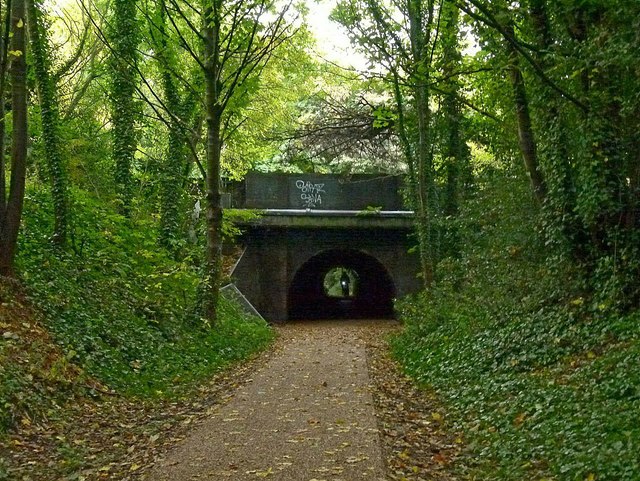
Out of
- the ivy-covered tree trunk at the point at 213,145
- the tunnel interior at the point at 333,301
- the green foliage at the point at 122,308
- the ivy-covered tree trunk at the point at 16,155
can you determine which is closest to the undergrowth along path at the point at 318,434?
the green foliage at the point at 122,308

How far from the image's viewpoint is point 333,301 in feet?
111

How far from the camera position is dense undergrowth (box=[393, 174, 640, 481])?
512 cm

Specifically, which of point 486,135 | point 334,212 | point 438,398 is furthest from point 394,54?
point 438,398

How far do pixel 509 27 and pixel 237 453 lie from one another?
6593 mm

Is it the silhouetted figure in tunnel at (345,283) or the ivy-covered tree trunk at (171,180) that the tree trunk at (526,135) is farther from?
the silhouetted figure in tunnel at (345,283)

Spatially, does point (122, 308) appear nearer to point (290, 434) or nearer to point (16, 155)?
point (16, 155)

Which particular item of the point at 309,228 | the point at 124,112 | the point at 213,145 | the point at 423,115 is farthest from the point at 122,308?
the point at 309,228

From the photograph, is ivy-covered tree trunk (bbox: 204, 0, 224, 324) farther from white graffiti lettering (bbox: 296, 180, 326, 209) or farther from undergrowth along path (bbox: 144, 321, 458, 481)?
white graffiti lettering (bbox: 296, 180, 326, 209)

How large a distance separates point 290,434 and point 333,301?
27.2 m

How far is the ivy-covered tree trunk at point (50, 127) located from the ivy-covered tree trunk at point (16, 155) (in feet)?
8.35

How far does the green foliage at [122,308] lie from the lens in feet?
29.0

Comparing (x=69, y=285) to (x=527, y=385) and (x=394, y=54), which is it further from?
(x=394, y=54)

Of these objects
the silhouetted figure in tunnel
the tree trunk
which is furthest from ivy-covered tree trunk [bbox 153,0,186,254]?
the silhouetted figure in tunnel

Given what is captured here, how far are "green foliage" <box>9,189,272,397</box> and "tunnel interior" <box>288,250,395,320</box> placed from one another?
12.4 m
